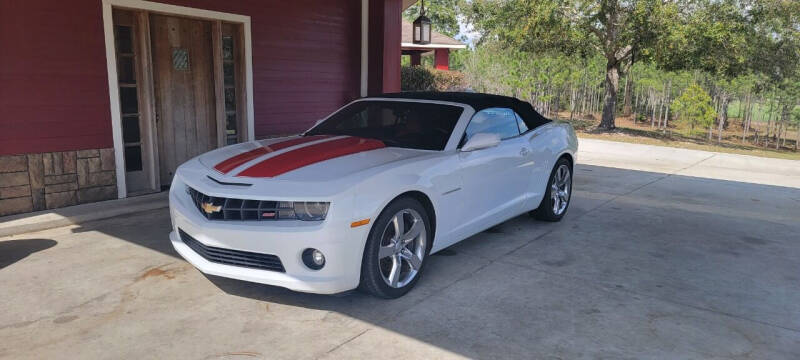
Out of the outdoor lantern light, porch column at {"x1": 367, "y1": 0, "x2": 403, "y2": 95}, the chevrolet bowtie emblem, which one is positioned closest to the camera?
the chevrolet bowtie emblem

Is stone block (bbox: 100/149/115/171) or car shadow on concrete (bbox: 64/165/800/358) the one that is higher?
stone block (bbox: 100/149/115/171)

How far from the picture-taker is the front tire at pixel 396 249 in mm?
3625

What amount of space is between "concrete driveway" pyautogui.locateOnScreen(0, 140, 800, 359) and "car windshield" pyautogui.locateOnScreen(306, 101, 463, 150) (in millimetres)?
1034

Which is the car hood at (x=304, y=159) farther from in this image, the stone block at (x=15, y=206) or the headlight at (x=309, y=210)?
the stone block at (x=15, y=206)

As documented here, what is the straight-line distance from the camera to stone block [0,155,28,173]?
18.8 ft

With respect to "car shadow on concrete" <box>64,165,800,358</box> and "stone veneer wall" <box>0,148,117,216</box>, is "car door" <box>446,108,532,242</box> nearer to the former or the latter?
"car shadow on concrete" <box>64,165,800,358</box>

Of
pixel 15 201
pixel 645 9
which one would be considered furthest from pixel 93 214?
pixel 645 9

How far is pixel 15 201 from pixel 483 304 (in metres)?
4.94

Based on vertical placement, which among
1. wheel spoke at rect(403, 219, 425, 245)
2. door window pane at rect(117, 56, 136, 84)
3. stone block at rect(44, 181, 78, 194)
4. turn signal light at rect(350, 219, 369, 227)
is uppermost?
door window pane at rect(117, 56, 136, 84)

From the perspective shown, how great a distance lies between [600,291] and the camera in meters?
4.12

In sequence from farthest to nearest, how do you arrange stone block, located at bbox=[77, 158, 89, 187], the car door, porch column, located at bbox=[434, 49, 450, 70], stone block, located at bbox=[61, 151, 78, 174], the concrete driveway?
porch column, located at bbox=[434, 49, 450, 70] < stone block, located at bbox=[77, 158, 89, 187] < stone block, located at bbox=[61, 151, 78, 174] < the car door < the concrete driveway

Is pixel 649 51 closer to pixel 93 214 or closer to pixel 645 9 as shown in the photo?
pixel 645 9

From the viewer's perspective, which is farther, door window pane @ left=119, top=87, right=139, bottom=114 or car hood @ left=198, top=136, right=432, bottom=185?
door window pane @ left=119, top=87, right=139, bottom=114

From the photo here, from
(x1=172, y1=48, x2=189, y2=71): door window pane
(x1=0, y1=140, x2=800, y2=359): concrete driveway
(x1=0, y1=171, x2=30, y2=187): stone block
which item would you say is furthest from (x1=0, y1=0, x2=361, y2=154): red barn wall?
(x1=0, y1=140, x2=800, y2=359): concrete driveway
